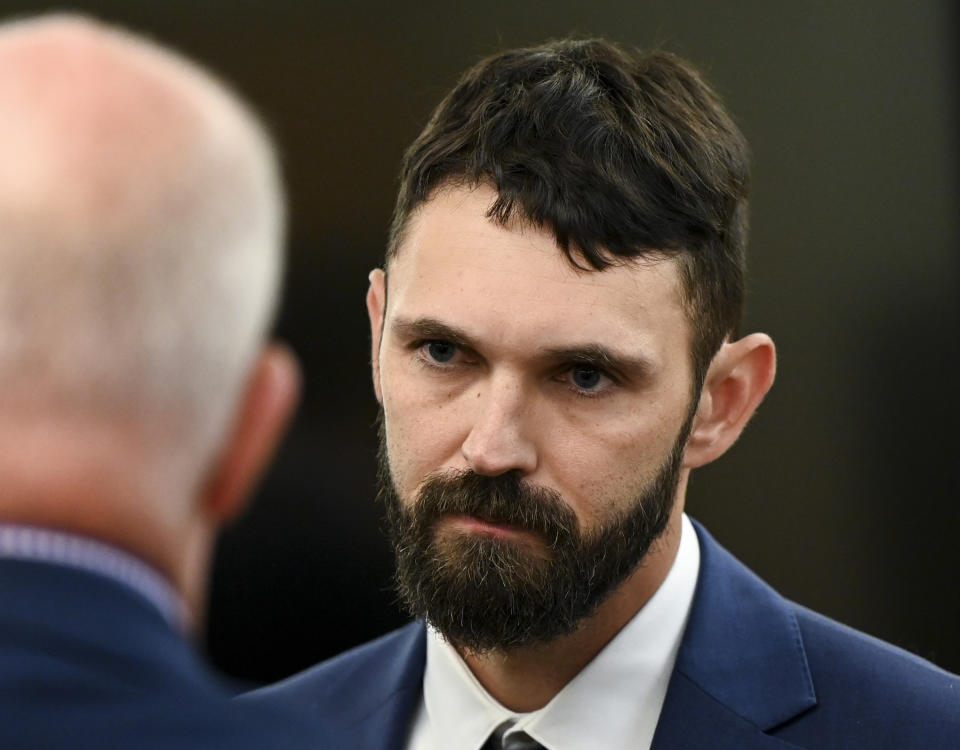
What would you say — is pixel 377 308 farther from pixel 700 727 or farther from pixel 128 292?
pixel 128 292

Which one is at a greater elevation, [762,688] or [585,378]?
[585,378]

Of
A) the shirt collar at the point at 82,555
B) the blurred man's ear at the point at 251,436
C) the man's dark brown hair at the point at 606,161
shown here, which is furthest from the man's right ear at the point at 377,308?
the shirt collar at the point at 82,555

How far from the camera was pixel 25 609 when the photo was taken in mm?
1192

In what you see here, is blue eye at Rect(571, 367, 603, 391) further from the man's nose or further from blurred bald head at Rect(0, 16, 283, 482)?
blurred bald head at Rect(0, 16, 283, 482)

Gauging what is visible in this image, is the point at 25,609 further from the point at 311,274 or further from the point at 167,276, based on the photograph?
the point at 311,274

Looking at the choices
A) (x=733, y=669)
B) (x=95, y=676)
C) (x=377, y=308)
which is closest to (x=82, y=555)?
(x=95, y=676)

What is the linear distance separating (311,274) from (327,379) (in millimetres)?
328

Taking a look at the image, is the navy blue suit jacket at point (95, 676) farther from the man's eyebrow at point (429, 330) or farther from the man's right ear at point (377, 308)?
the man's right ear at point (377, 308)

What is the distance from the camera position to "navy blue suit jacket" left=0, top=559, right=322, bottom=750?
1155 mm

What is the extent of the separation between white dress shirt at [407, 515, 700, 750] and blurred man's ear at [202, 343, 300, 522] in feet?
5.02

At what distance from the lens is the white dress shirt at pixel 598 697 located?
273 cm

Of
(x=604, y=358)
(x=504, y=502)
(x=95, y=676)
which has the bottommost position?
(x=504, y=502)

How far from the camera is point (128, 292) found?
122cm

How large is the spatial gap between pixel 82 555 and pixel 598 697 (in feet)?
5.53
